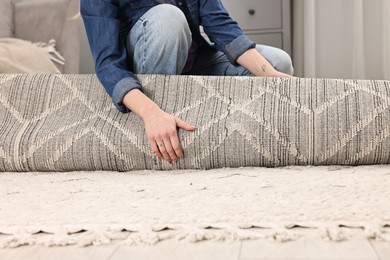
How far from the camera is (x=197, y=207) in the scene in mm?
551

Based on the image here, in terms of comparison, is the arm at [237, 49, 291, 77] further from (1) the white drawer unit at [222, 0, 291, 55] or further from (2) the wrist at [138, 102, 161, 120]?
(1) the white drawer unit at [222, 0, 291, 55]

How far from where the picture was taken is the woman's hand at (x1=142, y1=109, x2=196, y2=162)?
2.70 feet

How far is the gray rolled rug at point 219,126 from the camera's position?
2.69 ft

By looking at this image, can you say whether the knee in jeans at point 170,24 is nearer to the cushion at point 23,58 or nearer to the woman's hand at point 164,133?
the woman's hand at point 164,133

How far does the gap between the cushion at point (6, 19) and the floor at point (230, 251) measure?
5.91 feet

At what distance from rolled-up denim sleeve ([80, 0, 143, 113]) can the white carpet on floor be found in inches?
8.2

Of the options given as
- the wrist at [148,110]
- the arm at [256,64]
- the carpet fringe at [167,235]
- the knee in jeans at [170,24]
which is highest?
the knee in jeans at [170,24]

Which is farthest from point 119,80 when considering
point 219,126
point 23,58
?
point 23,58

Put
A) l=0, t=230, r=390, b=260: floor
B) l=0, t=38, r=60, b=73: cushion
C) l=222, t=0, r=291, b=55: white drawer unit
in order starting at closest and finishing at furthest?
1. l=0, t=230, r=390, b=260: floor
2. l=0, t=38, r=60, b=73: cushion
3. l=222, t=0, r=291, b=55: white drawer unit

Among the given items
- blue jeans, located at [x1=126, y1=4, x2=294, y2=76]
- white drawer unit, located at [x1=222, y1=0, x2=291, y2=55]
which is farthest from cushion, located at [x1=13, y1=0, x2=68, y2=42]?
blue jeans, located at [x1=126, y1=4, x2=294, y2=76]

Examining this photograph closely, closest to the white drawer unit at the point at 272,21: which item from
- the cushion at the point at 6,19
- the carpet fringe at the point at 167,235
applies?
the cushion at the point at 6,19

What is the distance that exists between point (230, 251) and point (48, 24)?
5.99 feet

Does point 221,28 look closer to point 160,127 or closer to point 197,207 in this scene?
point 160,127

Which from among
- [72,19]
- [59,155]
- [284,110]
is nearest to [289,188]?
[284,110]
